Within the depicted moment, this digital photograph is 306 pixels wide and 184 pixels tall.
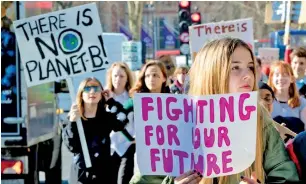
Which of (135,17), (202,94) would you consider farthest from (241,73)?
(135,17)

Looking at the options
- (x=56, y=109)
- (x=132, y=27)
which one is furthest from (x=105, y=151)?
(x=132, y=27)

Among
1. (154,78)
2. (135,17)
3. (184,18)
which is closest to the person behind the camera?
(154,78)

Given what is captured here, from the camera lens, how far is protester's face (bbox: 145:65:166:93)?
7.43 metres

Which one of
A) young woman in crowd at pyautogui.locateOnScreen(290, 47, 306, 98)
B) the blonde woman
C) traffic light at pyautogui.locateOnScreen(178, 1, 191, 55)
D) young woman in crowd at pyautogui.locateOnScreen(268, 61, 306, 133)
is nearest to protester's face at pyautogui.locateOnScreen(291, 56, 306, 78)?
young woman in crowd at pyautogui.locateOnScreen(290, 47, 306, 98)

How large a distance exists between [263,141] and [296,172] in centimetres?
18

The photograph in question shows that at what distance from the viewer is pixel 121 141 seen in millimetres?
7469

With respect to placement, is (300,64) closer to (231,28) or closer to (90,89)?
(231,28)

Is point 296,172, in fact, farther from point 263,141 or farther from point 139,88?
point 139,88

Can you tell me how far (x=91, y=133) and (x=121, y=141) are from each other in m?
0.77

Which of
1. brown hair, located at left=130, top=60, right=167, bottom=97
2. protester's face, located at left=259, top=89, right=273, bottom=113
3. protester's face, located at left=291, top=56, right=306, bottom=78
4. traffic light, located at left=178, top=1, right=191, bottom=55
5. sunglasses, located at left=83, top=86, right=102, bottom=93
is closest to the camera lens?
protester's face, located at left=259, top=89, right=273, bottom=113

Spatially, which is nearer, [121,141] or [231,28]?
[121,141]

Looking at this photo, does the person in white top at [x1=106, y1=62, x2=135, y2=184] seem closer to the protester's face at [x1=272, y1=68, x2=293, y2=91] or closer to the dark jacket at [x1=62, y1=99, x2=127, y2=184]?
the dark jacket at [x1=62, y1=99, x2=127, y2=184]

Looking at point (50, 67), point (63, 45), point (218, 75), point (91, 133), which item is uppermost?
point (63, 45)

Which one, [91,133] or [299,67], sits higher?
[299,67]
